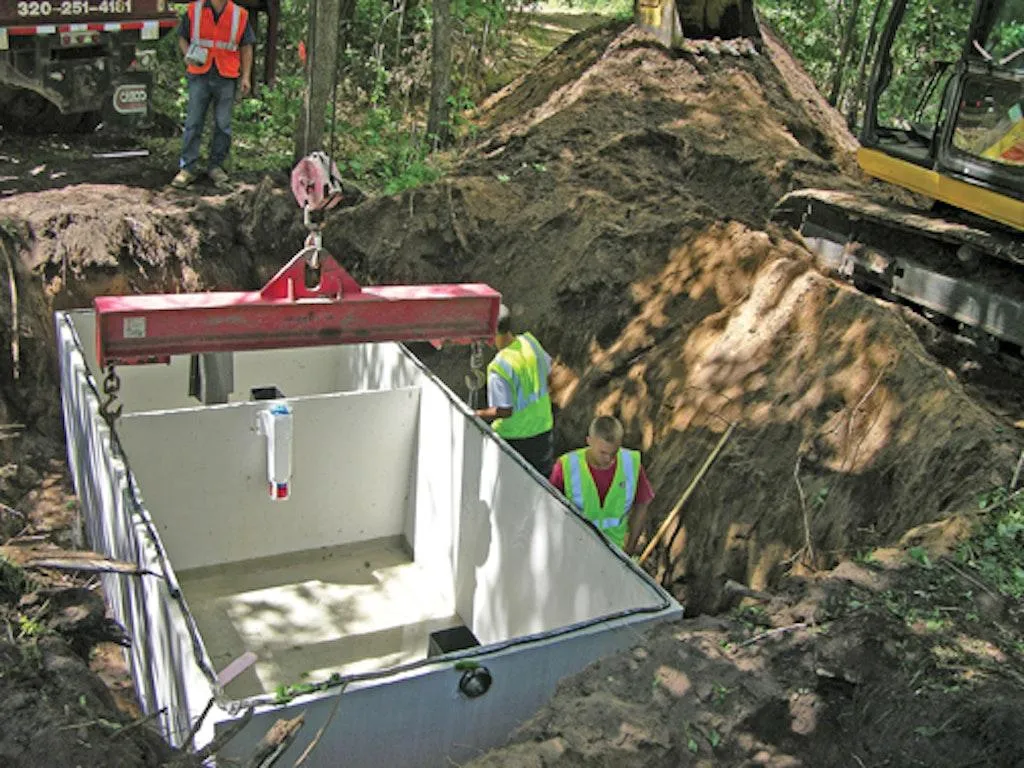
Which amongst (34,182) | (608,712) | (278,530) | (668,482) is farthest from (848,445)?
(34,182)

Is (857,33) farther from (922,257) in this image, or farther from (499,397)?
(499,397)

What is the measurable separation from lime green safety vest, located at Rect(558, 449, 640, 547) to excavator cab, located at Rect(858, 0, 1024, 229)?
298 centimetres

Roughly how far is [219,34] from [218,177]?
1.24m

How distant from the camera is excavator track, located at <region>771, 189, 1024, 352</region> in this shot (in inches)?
299

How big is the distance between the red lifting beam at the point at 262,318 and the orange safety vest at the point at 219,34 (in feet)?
16.4

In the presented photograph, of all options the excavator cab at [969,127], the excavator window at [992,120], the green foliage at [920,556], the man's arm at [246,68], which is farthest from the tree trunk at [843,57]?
the green foliage at [920,556]

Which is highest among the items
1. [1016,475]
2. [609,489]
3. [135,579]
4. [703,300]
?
[703,300]

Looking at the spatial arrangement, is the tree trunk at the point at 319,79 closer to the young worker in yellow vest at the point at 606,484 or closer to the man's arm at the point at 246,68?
the man's arm at the point at 246,68

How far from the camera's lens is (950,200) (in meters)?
7.94

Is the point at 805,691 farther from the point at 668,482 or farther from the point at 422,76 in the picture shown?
the point at 422,76

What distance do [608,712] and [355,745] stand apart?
50.0 inches

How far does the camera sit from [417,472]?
8695 mm

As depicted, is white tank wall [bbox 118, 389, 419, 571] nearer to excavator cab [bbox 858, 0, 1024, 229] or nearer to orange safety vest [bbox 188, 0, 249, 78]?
orange safety vest [bbox 188, 0, 249, 78]

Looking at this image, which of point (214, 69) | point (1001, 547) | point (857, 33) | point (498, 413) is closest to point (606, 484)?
point (498, 413)
